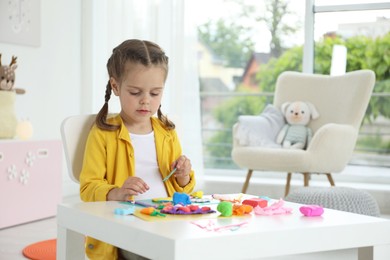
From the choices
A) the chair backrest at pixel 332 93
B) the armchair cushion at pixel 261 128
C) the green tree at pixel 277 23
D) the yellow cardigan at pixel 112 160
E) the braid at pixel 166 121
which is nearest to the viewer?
the yellow cardigan at pixel 112 160

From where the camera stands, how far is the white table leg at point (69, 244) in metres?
1.31

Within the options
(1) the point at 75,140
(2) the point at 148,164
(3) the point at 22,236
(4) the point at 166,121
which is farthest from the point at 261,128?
(1) the point at 75,140

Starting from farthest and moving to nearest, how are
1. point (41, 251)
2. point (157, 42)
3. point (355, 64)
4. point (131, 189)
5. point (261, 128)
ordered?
point (355, 64) < point (157, 42) < point (261, 128) < point (41, 251) < point (131, 189)

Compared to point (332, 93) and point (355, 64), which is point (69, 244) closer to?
point (332, 93)

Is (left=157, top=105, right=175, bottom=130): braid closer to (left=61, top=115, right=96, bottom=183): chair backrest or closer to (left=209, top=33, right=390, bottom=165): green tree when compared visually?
(left=61, top=115, right=96, bottom=183): chair backrest

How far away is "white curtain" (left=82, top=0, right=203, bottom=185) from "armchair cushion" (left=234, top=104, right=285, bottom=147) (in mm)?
713

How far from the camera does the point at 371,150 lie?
5.06m

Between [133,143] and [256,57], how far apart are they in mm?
4209

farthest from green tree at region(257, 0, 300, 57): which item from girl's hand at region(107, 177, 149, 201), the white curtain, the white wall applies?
girl's hand at region(107, 177, 149, 201)

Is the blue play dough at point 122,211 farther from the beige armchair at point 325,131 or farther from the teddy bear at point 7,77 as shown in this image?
the beige armchair at point 325,131

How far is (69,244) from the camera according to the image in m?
1.31

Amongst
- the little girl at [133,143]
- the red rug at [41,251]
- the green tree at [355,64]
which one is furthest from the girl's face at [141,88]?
the green tree at [355,64]

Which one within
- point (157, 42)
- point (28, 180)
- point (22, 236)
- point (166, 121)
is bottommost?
point (22, 236)

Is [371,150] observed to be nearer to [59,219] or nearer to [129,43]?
[129,43]
